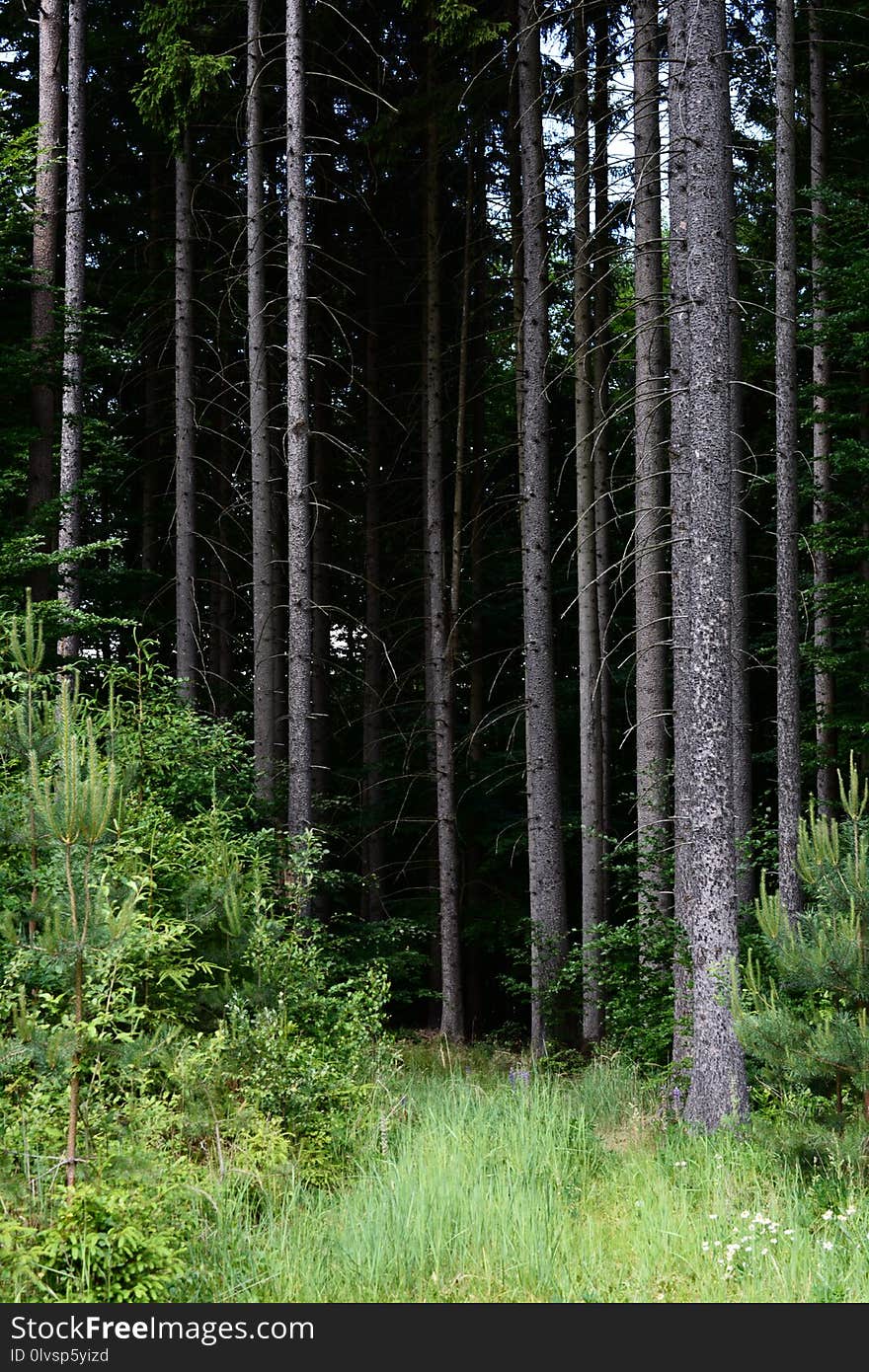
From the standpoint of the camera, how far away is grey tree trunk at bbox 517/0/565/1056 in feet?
36.8

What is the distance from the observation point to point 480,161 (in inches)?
606

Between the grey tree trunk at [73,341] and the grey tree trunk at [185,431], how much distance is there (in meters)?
1.32

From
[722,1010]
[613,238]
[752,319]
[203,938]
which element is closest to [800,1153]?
[722,1010]

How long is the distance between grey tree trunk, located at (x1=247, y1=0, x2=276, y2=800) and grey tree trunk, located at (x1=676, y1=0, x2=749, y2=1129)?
6.57 metres

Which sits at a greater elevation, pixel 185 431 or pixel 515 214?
pixel 515 214

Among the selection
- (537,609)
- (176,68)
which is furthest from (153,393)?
(537,609)

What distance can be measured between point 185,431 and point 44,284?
299cm

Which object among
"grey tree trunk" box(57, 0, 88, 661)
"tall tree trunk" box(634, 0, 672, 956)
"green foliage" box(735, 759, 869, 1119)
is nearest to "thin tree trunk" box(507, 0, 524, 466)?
"tall tree trunk" box(634, 0, 672, 956)

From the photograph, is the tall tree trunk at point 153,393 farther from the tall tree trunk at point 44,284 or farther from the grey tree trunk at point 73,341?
the tall tree trunk at point 44,284

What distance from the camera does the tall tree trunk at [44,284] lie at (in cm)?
1097

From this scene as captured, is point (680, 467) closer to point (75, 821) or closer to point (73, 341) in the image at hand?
point (75, 821)

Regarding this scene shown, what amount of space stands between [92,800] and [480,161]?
549 inches

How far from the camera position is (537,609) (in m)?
11.5
